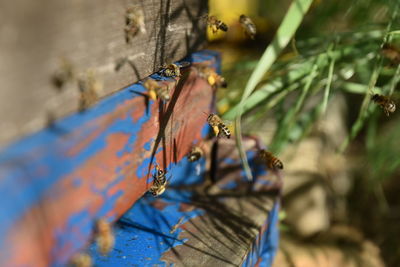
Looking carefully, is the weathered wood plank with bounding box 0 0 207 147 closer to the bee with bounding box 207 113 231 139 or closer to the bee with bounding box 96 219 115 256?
the bee with bounding box 96 219 115 256

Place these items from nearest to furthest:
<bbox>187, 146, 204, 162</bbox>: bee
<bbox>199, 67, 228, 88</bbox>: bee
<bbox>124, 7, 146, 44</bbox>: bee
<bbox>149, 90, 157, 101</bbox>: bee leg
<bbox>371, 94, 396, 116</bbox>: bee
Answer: <bbox>124, 7, 146, 44</bbox>: bee → <bbox>149, 90, 157, 101</bbox>: bee leg → <bbox>199, 67, 228, 88</bbox>: bee → <bbox>187, 146, 204, 162</bbox>: bee → <bbox>371, 94, 396, 116</bbox>: bee

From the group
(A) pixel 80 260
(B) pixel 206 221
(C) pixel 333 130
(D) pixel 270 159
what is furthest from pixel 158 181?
(C) pixel 333 130

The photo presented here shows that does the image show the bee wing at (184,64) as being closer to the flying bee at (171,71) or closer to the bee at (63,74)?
the flying bee at (171,71)

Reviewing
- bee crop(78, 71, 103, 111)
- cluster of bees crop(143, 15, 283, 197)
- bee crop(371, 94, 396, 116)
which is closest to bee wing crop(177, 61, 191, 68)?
cluster of bees crop(143, 15, 283, 197)

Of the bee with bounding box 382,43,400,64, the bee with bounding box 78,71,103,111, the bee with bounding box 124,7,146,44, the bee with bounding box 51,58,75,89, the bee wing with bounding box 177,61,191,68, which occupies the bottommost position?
the bee with bounding box 382,43,400,64

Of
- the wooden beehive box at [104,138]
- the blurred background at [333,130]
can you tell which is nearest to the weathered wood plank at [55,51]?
the wooden beehive box at [104,138]

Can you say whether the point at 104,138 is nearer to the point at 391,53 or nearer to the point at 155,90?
the point at 155,90
